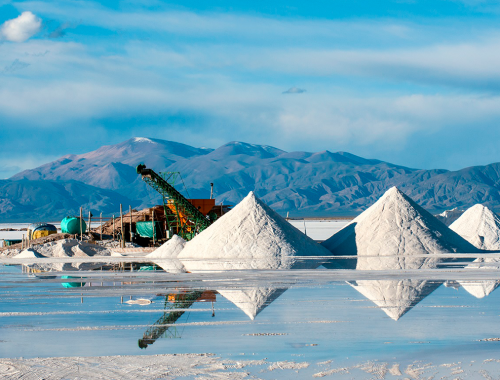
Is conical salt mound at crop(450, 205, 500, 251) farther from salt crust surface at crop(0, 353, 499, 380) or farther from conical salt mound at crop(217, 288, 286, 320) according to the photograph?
salt crust surface at crop(0, 353, 499, 380)

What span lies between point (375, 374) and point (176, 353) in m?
2.27

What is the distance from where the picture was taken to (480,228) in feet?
96.8

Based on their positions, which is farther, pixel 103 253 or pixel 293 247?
pixel 103 253

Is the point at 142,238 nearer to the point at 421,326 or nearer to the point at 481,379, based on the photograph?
the point at 421,326

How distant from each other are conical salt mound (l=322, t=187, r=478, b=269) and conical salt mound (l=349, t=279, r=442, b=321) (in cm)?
803

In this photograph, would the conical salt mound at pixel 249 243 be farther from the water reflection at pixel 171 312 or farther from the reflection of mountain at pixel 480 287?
the water reflection at pixel 171 312

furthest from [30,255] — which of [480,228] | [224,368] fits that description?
[224,368]

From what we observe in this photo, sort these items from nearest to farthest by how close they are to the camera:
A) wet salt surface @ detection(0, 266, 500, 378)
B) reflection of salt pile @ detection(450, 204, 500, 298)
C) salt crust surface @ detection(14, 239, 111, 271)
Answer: wet salt surface @ detection(0, 266, 500, 378)
salt crust surface @ detection(14, 239, 111, 271)
reflection of salt pile @ detection(450, 204, 500, 298)

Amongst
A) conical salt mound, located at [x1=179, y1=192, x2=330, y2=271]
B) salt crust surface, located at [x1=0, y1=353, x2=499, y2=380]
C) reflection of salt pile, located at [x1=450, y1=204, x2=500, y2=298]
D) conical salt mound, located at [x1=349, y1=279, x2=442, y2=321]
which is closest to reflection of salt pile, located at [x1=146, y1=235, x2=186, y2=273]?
conical salt mound, located at [x1=179, y1=192, x2=330, y2=271]

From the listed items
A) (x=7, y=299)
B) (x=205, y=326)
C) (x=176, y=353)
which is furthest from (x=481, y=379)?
(x=7, y=299)

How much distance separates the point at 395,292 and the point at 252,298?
9.20ft

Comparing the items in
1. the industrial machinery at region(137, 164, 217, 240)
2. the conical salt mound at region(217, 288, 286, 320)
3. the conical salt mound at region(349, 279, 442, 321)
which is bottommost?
the conical salt mound at region(349, 279, 442, 321)

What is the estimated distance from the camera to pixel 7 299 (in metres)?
12.2

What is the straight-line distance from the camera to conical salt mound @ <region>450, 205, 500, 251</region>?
28.3 metres
